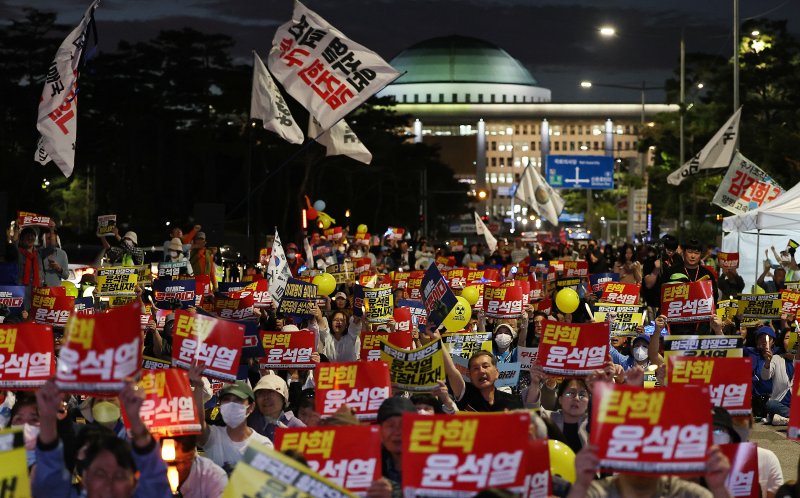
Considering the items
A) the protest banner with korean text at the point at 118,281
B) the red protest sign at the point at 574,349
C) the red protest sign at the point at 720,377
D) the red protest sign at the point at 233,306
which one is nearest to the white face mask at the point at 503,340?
the red protest sign at the point at 233,306

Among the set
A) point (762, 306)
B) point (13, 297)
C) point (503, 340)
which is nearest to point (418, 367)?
point (503, 340)

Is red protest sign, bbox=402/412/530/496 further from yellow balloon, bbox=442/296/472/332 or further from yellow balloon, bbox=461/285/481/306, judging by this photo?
yellow balloon, bbox=461/285/481/306

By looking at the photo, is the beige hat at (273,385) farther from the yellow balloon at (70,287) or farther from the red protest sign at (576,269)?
the red protest sign at (576,269)

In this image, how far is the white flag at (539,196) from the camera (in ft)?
155

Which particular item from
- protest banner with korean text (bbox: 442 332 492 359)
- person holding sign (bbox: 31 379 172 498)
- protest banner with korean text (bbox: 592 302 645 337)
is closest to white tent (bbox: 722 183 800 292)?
protest banner with korean text (bbox: 592 302 645 337)

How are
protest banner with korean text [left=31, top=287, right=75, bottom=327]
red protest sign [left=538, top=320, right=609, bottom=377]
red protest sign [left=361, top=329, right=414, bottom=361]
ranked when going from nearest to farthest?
1. red protest sign [left=538, top=320, right=609, bottom=377]
2. red protest sign [left=361, top=329, right=414, bottom=361]
3. protest banner with korean text [left=31, top=287, right=75, bottom=327]

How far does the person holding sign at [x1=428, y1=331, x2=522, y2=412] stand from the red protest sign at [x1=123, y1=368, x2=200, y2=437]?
7.57 feet

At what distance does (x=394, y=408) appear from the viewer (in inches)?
291

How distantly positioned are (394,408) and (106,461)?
1809mm

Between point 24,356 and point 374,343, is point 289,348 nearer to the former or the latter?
point 374,343

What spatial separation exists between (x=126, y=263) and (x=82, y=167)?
1772 inches

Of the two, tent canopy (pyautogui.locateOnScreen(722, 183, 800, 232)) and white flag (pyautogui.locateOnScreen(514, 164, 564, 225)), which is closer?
tent canopy (pyautogui.locateOnScreen(722, 183, 800, 232))

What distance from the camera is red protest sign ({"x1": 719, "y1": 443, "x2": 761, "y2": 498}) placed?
7.02 metres

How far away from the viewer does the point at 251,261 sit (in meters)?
26.8
